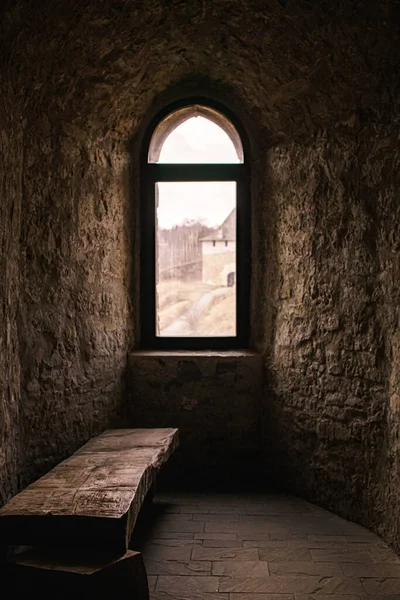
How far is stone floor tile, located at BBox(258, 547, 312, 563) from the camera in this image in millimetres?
2760

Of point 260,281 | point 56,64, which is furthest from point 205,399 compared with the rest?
point 56,64

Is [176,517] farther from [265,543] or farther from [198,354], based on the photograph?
[198,354]

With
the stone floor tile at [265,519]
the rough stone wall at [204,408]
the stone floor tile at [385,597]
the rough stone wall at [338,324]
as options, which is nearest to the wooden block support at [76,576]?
the stone floor tile at [385,597]

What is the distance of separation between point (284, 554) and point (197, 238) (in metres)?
2.34

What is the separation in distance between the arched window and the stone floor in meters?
1.33

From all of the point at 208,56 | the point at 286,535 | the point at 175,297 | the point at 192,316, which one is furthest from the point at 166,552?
the point at 208,56

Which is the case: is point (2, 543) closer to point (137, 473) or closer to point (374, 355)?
point (137, 473)

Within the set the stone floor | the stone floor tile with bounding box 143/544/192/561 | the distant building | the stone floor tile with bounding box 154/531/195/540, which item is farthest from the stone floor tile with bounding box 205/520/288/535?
the distant building

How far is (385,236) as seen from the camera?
2.92 m

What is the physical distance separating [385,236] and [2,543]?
2.37m

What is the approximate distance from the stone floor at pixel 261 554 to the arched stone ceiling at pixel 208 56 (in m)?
2.33

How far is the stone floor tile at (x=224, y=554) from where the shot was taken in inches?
Answer: 109

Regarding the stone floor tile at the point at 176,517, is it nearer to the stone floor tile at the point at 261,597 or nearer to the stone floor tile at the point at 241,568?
the stone floor tile at the point at 241,568

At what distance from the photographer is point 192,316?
4.27 metres
